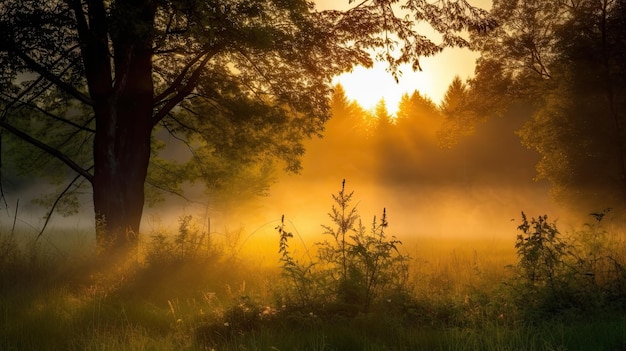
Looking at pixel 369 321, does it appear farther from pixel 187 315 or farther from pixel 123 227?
pixel 123 227

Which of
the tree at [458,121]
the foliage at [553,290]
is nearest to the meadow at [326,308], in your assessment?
the foliage at [553,290]

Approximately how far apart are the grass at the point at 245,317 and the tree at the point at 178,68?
1.60 meters

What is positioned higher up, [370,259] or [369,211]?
[369,211]

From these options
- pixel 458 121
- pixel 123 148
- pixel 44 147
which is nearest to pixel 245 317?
pixel 123 148

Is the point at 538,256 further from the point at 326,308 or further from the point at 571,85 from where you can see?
the point at 571,85

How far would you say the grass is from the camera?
521 cm

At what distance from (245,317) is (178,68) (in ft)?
27.2

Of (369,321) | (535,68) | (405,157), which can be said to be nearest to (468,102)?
(535,68)

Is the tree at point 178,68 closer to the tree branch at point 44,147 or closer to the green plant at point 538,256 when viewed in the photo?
the tree branch at point 44,147

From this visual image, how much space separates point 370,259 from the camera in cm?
667

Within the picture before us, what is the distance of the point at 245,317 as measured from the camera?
6148 millimetres

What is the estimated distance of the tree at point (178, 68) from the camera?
365 inches

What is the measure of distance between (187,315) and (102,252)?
3637mm

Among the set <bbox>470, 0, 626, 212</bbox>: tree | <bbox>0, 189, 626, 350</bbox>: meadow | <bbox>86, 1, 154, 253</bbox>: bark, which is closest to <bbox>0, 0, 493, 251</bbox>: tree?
<bbox>86, 1, 154, 253</bbox>: bark
